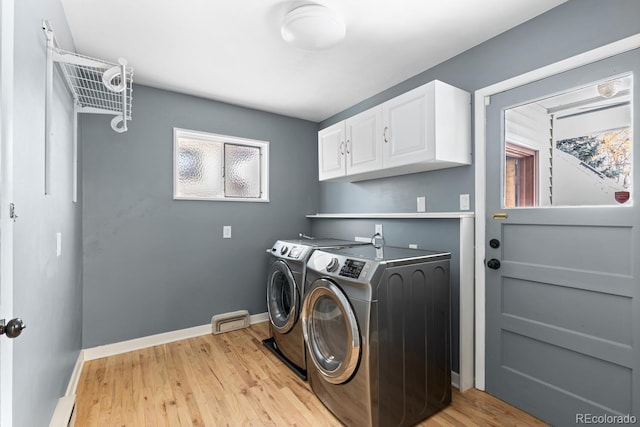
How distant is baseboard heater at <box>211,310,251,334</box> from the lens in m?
2.97

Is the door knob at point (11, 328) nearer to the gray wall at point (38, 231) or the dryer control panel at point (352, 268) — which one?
the gray wall at point (38, 231)

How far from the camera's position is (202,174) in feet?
10.1

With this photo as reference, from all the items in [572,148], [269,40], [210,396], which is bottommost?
[210,396]

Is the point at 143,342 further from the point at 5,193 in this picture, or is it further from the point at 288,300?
the point at 5,193

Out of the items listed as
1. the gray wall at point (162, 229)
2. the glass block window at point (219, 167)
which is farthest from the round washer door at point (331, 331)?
the glass block window at point (219, 167)

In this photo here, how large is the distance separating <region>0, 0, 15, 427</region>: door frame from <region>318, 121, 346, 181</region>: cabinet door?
220 centimetres

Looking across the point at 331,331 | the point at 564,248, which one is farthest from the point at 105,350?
the point at 564,248

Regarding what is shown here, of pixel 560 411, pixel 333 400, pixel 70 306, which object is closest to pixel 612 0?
pixel 560 411

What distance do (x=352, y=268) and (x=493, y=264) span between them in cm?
100

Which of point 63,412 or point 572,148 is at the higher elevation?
point 572,148

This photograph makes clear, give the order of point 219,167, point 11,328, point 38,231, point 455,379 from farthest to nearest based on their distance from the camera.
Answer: point 219,167 → point 455,379 → point 38,231 → point 11,328

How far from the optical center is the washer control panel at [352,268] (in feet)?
5.32

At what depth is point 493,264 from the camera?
196cm

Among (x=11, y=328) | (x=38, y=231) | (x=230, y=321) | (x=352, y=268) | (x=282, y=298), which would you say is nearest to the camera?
(x=11, y=328)
